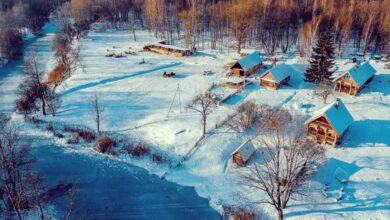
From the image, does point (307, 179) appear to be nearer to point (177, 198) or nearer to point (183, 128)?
point (177, 198)

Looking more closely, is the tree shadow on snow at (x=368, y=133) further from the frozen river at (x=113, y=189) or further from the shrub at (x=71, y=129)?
the shrub at (x=71, y=129)

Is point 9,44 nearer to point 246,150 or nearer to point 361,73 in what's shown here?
point 246,150

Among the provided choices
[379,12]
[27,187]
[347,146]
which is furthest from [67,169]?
[379,12]

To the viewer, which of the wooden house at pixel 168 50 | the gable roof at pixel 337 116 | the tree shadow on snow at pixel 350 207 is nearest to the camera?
the tree shadow on snow at pixel 350 207

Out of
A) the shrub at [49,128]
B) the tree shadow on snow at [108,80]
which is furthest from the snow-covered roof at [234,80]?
the shrub at [49,128]

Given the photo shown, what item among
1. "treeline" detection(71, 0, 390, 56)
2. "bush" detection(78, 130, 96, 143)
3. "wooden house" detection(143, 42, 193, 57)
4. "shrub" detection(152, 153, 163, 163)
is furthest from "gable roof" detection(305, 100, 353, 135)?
"wooden house" detection(143, 42, 193, 57)
